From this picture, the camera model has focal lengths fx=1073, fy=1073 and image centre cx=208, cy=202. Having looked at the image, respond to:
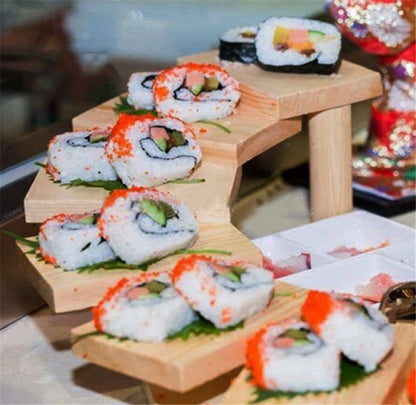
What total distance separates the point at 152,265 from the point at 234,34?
3.36 ft

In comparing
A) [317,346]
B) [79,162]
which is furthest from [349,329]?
[79,162]

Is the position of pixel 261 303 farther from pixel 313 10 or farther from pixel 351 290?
pixel 313 10

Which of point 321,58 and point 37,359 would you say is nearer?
point 37,359

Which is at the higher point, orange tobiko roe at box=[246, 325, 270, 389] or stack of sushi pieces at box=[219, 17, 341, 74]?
stack of sushi pieces at box=[219, 17, 341, 74]

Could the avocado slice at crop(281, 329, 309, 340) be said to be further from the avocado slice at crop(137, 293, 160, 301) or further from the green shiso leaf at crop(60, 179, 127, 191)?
the green shiso leaf at crop(60, 179, 127, 191)

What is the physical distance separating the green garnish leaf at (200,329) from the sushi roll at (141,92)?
0.84 metres

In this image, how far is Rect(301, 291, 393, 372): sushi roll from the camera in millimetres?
1648

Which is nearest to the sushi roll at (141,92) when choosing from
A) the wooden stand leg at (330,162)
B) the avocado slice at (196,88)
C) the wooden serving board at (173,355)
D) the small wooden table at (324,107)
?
the avocado slice at (196,88)

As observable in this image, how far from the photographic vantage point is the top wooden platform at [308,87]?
2426 millimetres

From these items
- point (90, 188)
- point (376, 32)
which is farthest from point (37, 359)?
point (376, 32)

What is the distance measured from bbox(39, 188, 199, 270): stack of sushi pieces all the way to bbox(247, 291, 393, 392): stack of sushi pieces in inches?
10.4

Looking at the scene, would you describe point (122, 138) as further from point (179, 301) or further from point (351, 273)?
point (351, 273)

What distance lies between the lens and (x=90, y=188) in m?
2.14

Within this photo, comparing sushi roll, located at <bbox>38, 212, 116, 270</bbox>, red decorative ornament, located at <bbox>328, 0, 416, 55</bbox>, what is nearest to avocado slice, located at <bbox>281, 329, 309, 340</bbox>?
sushi roll, located at <bbox>38, 212, 116, 270</bbox>
